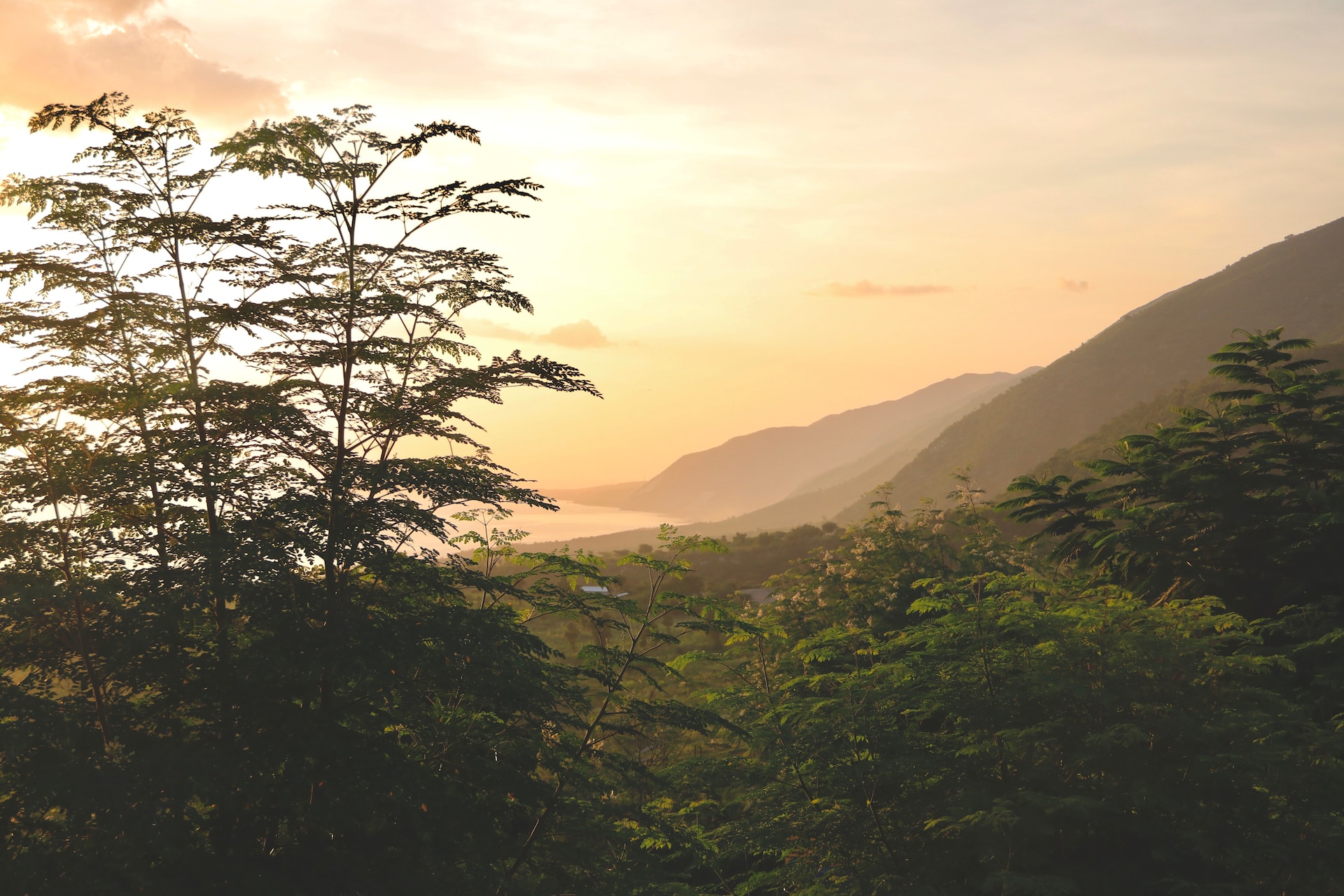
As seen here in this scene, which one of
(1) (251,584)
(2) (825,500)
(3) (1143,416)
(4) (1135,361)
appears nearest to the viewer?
(1) (251,584)

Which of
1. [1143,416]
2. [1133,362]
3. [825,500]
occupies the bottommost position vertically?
[825,500]

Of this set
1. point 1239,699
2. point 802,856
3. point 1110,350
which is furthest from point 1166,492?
point 1110,350

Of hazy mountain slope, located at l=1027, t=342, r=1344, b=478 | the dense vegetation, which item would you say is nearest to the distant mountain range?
hazy mountain slope, located at l=1027, t=342, r=1344, b=478

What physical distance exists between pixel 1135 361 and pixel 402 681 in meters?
112

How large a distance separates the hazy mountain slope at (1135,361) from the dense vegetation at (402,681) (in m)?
79.3

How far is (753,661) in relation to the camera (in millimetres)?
20000

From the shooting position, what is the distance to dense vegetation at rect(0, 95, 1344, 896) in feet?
22.3

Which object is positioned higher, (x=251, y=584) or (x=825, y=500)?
(x=251, y=584)

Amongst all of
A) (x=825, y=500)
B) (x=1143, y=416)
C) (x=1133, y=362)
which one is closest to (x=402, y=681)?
(x=1143, y=416)

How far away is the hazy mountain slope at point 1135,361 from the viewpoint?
91000 mm

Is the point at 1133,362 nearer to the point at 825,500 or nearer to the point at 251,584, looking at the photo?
the point at 825,500

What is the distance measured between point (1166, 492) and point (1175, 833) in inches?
320

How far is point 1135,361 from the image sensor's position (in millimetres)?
99562

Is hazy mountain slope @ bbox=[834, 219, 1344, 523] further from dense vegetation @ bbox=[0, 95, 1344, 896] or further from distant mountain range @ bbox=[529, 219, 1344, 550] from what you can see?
dense vegetation @ bbox=[0, 95, 1344, 896]
